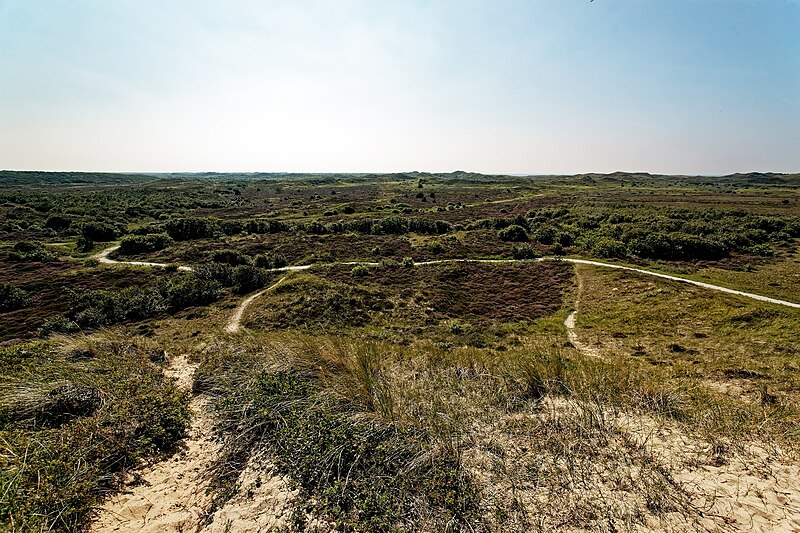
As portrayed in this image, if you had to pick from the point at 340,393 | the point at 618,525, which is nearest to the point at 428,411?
the point at 340,393

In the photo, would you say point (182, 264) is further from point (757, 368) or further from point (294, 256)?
point (757, 368)

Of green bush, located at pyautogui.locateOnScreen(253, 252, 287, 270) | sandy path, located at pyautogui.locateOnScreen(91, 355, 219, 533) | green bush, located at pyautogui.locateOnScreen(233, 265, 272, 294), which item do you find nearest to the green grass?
sandy path, located at pyautogui.locateOnScreen(91, 355, 219, 533)

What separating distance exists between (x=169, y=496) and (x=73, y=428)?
2.17 metres

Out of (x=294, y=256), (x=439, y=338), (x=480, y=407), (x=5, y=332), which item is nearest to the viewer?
(x=480, y=407)

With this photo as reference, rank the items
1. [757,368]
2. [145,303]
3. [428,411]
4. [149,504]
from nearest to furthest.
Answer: [149,504]
[428,411]
[757,368]
[145,303]

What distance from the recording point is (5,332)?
24.8 m

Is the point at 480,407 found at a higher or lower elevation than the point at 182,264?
higher

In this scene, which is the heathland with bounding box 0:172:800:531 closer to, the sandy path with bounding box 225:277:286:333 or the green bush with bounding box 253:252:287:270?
the sandy path with bounding box 225:277:286:333

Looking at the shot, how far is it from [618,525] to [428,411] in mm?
3455

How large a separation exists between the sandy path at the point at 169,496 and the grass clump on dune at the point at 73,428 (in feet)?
0.92

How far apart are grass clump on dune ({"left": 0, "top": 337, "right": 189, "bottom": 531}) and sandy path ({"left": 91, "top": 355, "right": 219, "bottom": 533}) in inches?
11.1

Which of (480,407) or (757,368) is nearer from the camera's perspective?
(480,407)

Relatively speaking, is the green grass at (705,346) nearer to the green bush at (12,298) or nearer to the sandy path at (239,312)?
the sandy path at (239,312)

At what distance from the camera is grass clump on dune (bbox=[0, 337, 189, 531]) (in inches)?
172
